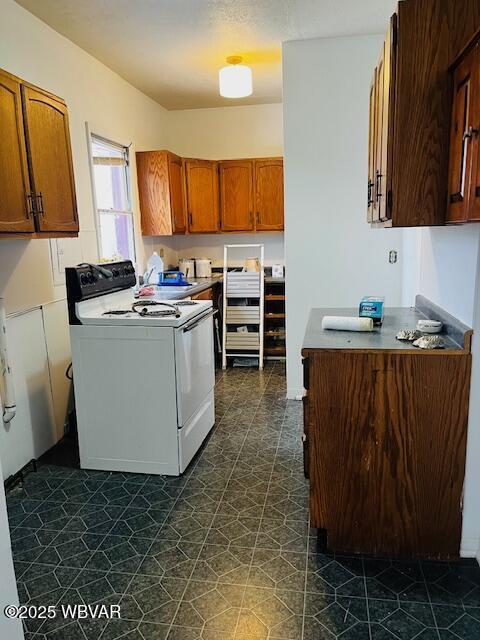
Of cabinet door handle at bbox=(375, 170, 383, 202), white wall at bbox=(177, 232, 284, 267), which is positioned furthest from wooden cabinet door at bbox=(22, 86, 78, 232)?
white wall at bbox=(177, 232, 284, 267)

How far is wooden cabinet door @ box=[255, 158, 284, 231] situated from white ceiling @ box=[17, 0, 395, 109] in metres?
1.01

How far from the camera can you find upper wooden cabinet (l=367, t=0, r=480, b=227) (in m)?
1.59

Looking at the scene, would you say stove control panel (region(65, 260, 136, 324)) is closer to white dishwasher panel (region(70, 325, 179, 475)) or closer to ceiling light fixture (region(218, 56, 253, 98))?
white dishwasher panel (region(70, 325, 179, 475))

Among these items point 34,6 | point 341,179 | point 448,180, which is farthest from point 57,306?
point 448,180

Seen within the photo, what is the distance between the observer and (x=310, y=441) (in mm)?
1934

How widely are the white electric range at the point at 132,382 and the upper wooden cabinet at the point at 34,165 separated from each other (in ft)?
1.18

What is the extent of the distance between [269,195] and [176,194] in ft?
3.31

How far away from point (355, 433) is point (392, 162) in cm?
106

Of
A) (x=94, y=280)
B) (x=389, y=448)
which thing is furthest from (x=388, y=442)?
(x=94, y=280)

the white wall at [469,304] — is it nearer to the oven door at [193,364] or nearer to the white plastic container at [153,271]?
the oven door at [193,364]

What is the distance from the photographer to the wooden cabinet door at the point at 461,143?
136 centimetres

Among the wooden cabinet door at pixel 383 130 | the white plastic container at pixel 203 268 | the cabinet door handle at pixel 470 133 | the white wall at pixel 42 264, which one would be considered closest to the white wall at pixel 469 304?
the wooden cabinet door at pixel 383 130

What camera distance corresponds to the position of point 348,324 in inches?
85.0

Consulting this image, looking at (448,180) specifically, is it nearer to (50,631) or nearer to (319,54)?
(50,631)
